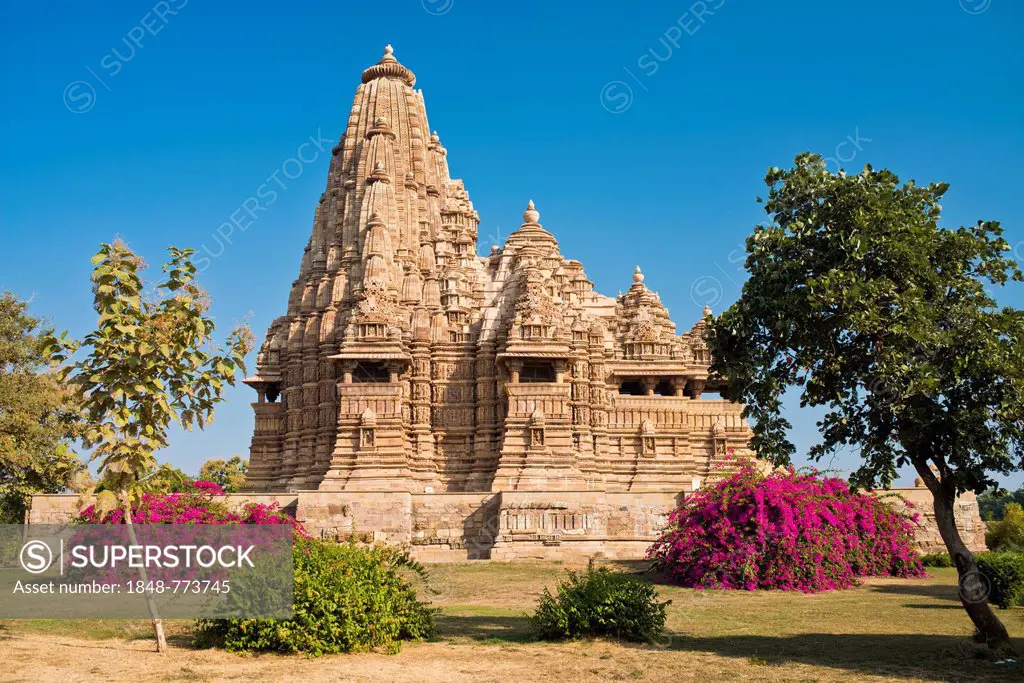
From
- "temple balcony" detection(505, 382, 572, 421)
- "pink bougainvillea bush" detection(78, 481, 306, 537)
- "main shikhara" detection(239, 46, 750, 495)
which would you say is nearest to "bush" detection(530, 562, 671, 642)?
"pink bougainvillea bush" detection(78, 481, 306, 537)

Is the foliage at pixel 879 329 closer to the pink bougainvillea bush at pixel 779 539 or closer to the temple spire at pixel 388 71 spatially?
the pink bougainvillea bush at pixel 779 539

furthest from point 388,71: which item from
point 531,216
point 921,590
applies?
point 921,590

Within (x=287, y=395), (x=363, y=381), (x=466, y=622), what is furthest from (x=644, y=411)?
(x=466, y=622)

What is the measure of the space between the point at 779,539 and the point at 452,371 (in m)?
22.8

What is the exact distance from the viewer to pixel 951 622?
61.0 ft

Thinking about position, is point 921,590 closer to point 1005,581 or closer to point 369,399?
point 1005,581

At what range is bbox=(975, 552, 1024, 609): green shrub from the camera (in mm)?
20312

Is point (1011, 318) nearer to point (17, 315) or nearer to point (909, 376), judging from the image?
point (909, 376)

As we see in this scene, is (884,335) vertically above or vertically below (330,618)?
above

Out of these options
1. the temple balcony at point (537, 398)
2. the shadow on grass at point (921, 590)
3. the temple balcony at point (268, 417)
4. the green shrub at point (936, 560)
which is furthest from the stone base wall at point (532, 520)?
the temple balcony at point (268, 417)

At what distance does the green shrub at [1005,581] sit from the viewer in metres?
20.3

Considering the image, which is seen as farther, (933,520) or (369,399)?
(369,399)

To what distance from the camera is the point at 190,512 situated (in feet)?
84.6

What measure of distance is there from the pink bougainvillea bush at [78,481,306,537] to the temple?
898cm
